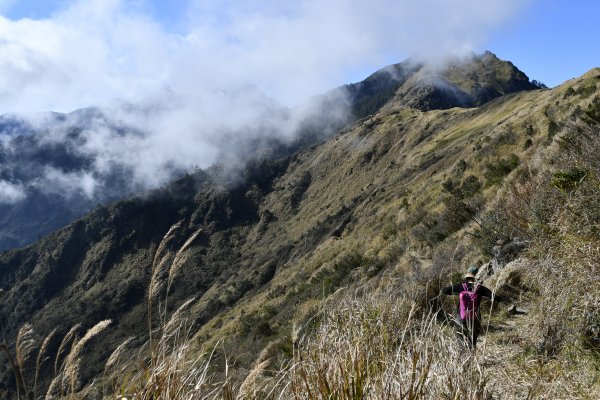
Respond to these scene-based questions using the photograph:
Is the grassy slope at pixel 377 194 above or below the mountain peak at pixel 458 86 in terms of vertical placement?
below

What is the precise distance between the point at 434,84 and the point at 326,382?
14366cm

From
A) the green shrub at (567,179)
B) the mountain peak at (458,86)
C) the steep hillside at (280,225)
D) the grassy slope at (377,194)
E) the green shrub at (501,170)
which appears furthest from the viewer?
the mountain peak at (458,86)

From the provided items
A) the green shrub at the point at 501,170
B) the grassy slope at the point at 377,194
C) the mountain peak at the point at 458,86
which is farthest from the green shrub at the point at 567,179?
the mountain peak at the point at 458,86

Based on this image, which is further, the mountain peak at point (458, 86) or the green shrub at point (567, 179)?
the mountain peak at point (458, 86)

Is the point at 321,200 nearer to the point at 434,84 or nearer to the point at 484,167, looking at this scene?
the point at 484,167

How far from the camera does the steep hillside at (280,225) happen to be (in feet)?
75.5

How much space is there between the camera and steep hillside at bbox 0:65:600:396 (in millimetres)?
23000

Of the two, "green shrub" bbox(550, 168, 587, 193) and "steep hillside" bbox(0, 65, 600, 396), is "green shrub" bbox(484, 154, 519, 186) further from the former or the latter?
"green shrub" bbox(550, 168, 587, 193)

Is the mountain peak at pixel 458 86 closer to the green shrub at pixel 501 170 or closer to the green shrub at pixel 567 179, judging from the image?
the green shrub at pixel 501 170

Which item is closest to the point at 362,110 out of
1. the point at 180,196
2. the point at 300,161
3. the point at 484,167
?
the point at 300,161

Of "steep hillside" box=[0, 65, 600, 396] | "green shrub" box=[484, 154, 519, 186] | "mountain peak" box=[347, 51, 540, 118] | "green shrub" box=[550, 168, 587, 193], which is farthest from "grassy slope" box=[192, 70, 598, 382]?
"mountain peak" box=[347, 51, 540, 118]

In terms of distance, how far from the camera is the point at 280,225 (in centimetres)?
8594

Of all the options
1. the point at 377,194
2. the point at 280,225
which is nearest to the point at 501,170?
the point at 377,194

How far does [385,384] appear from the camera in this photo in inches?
95.9
